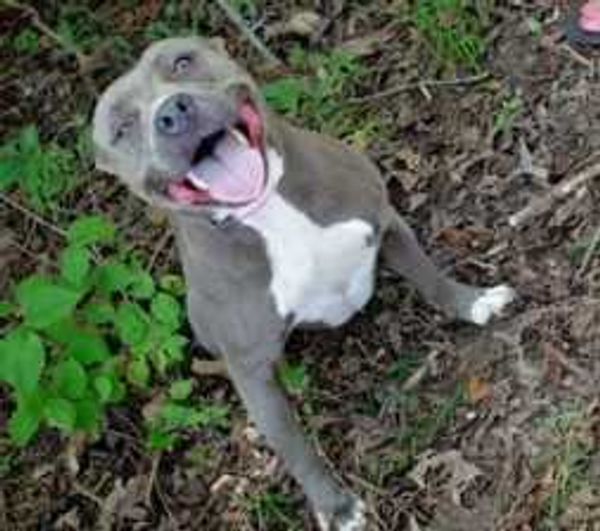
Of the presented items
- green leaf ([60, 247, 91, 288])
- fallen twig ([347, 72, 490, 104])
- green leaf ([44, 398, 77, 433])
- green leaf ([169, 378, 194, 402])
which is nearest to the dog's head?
green leaf ([60, 247, 91, 288])

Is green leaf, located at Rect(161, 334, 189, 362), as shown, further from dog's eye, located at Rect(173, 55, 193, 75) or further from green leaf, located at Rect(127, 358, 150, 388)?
dog's eye, located at Rect(173, 55, 193, 75)

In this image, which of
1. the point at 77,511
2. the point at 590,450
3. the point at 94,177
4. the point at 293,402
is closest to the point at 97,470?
the point at 77,511

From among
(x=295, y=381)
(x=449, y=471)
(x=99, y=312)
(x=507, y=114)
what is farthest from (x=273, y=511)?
(x=507, y=114)

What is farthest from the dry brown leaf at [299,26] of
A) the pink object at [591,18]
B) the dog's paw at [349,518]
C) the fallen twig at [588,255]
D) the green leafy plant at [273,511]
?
the dog's paw at [349,518]

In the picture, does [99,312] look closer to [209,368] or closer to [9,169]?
[209,368]

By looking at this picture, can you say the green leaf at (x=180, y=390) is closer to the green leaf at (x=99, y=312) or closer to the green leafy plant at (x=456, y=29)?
the green leaf at (x=99, y=312)

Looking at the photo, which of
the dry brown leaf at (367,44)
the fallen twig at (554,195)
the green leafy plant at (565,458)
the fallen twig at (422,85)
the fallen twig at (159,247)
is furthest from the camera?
the dry brown leaf at (367,44)
